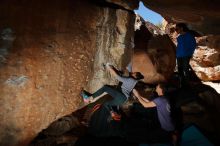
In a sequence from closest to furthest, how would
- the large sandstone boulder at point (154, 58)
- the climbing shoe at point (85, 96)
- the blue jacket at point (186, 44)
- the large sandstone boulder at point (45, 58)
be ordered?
the large sandstone boulder at point (45, 58) → the climbing shoe at point (85, 96) → the blue jacket at point (186, 44) → the large sandstone boulder at point (154, 58)

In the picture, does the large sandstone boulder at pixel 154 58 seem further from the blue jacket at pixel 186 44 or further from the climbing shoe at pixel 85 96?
the climbing shoe at pixel 85 96

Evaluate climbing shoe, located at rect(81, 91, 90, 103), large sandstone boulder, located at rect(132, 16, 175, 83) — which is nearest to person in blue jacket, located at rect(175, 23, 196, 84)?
large sandstone boulder, located at rect(132, 16, 175, 83)

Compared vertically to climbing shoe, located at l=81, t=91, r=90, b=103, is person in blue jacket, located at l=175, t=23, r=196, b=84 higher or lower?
higher

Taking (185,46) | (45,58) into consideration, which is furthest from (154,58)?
(45,58)

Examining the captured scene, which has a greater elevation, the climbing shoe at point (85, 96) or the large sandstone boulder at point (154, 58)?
the large sandstone boulder at point (154, 58)

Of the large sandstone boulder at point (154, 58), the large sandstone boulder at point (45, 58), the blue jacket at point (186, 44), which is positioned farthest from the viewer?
the large sandstone boulder at point (154, 58)

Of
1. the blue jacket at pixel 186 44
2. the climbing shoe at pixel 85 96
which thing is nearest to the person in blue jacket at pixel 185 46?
the blue jacket at pixel 186 44

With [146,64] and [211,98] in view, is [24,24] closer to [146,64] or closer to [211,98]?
[211,98]

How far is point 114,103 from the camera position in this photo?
5086 millimetres

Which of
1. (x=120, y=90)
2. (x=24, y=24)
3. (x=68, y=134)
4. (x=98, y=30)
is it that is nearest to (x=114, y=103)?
(x=120, y=90)

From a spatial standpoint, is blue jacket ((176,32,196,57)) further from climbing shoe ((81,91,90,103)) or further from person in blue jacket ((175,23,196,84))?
climbing shoe ((81,91,90,103))

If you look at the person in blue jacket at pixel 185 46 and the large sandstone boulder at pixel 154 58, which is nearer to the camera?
the person in blue jacket at pixel 185 46

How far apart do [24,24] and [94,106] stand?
6.24 feet

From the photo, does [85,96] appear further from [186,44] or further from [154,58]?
[154,58]
